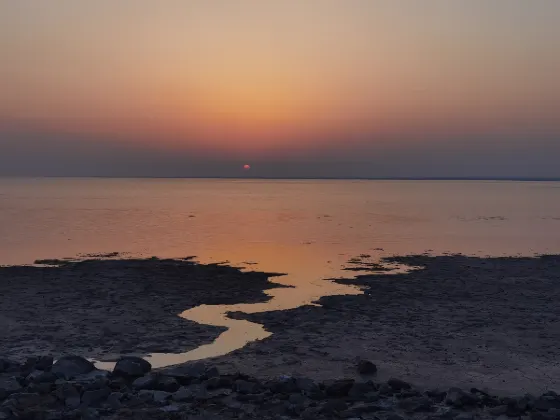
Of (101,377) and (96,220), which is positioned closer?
(101,377)

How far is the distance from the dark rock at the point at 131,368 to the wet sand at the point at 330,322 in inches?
78.4

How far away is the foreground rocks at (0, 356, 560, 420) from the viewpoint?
10391 mm

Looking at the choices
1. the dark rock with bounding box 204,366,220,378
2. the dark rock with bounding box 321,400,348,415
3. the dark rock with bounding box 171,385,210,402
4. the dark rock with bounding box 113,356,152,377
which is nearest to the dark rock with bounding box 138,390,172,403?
the dark rock with bounding box 171,385,210,402

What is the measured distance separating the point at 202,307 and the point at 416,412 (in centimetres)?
1140

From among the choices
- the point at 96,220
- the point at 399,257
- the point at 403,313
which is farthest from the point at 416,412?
the point at 96,220

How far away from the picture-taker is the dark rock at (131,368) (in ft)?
40.1

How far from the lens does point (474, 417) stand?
10523 mm

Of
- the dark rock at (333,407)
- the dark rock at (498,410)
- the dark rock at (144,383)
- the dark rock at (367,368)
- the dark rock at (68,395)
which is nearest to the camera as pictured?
the dark rock at (333,407)

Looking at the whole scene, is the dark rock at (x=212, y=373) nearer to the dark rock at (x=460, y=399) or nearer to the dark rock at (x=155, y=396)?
the dark rock at (x=155, y=396)

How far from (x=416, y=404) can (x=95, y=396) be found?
A: 6214 mm

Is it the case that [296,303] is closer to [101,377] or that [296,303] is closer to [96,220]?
[101,377]

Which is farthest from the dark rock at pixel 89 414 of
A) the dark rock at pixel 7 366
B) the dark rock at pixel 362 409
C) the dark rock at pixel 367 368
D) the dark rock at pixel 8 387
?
the dark rock at pixel 367 368

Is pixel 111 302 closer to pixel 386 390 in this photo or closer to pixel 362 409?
pixel 386 390

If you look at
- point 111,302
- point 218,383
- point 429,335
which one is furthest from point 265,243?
point 218,383
